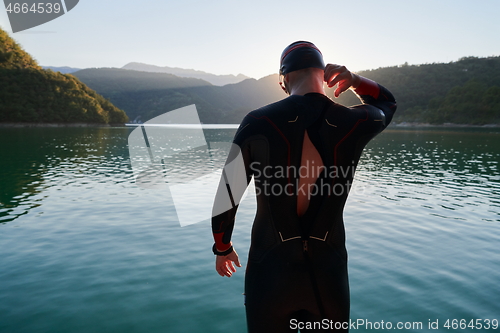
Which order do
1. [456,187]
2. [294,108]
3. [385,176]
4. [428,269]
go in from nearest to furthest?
[294,108] < [428,269] < [456,187] < [385,176]

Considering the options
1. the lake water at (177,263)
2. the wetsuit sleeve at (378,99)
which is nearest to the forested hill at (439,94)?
the lake water at (177,263)

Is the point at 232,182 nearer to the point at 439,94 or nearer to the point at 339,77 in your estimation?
the point at 339,77

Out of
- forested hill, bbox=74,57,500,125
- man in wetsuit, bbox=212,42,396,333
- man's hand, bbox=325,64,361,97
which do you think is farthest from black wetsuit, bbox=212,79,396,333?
forested hill, bbox=74,57,500,125

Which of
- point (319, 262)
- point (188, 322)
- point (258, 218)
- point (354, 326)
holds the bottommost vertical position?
point (354, 326)

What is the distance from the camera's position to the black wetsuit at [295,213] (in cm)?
166

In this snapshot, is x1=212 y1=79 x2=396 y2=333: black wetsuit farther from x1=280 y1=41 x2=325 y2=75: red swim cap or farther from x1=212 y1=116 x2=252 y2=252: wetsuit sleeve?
x1=280 y1=41 x2=325 y2=75: red swim cap

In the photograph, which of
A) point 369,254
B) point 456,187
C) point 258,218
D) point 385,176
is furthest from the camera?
point 385,176

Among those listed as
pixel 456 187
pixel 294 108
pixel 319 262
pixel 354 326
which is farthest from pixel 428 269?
pixel 456 187

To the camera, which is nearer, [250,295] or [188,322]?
[250,295]

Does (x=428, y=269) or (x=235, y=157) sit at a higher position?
(x=235, y=157)

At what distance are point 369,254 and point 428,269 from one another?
1021 millimetres

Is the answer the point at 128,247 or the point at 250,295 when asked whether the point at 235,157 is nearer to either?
the point at 250,295

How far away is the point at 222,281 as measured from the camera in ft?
17.4

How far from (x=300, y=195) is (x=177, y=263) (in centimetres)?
471
